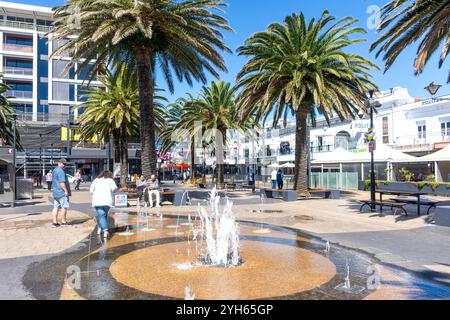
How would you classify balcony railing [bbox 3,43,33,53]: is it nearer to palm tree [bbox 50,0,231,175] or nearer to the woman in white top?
palm tree [bbox 50,0,231,175]

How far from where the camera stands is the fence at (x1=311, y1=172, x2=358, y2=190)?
31.8 meters

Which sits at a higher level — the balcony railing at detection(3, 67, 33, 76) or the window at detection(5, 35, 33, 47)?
the window at detection(5, 35, 33, 47)

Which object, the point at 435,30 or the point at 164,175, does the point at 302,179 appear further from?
the point at 164,175

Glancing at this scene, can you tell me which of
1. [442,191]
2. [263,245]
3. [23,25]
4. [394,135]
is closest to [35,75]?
[23,25]

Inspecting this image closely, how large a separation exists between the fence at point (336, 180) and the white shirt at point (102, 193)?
2529 centimetres

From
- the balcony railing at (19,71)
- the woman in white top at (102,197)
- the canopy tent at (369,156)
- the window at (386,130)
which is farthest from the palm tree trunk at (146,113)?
the balcony railing at (19,71)

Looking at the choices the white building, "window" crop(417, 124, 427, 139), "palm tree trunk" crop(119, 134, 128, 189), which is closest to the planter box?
the white building

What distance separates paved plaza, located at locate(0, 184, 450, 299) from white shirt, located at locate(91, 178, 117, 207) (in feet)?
2.87

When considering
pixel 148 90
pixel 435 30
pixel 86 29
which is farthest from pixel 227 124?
pixel 435 30

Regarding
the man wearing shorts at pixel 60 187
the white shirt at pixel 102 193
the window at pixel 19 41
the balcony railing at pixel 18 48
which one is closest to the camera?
the white shirt at pixel 102 193

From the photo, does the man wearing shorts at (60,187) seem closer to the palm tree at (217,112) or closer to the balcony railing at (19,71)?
the palm tree at (217,112)

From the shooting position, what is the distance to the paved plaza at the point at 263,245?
5.52m

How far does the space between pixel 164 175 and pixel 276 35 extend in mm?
45384
